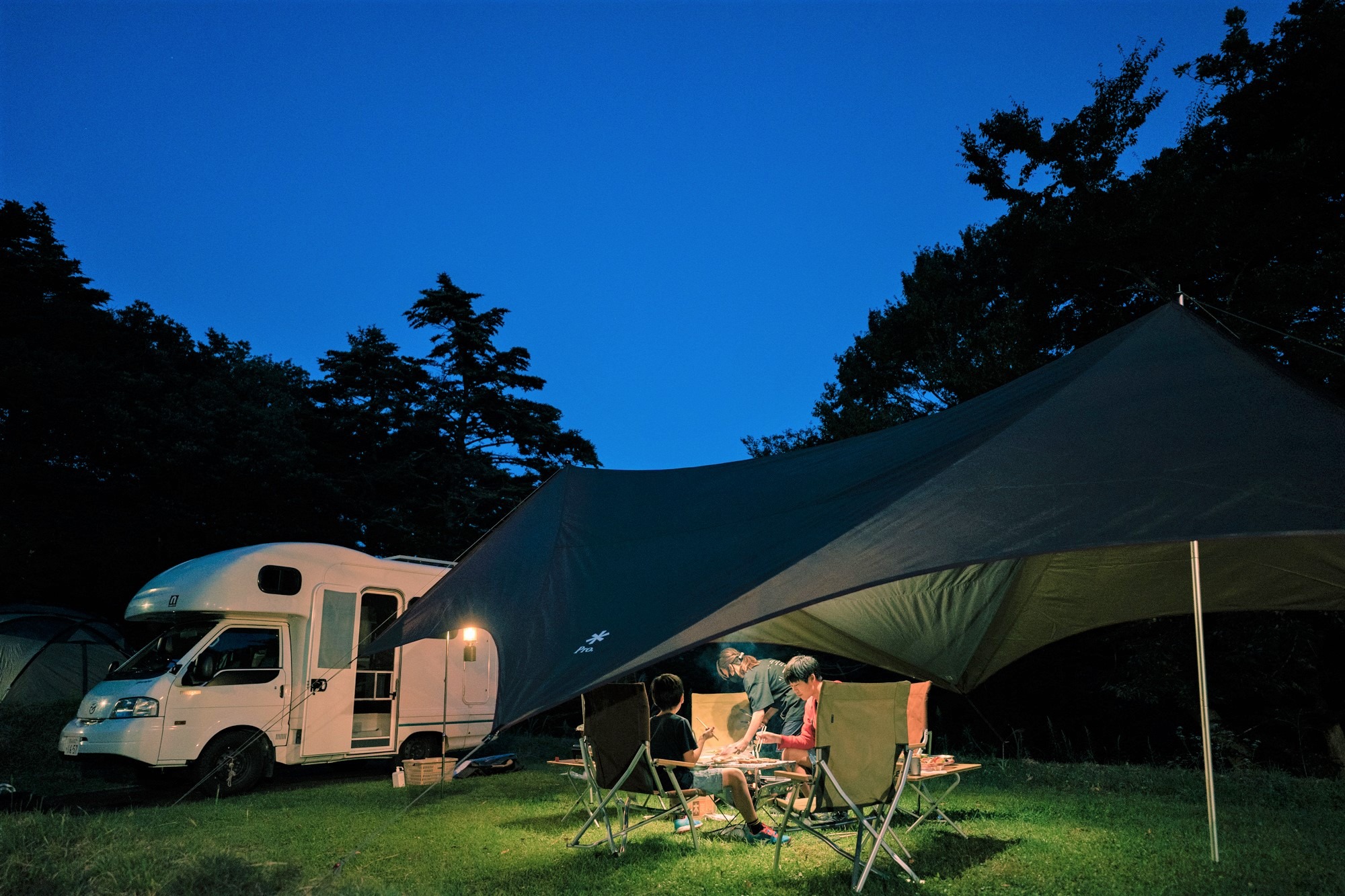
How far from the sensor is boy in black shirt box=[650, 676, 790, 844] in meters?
5.16

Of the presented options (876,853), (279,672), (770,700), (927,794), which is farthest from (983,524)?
(279,672)

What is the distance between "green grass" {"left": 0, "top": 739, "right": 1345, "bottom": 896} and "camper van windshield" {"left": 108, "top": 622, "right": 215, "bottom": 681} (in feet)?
4.35

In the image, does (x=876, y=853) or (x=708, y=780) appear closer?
(x=876, y=853)

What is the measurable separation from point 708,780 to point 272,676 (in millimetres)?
5009

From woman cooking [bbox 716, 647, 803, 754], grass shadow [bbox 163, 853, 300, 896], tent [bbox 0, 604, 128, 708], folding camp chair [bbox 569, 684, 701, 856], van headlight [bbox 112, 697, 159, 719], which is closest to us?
grass shadow [bbox 163, 853, 300, 896]

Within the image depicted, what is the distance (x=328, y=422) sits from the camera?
21328 millimetres

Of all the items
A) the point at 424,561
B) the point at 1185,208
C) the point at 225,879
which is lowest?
the point at 225,879

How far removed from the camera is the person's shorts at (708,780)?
17.0 ft

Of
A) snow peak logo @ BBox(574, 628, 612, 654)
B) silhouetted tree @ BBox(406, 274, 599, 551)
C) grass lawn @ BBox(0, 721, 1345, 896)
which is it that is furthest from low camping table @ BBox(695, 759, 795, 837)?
silhouetted tree @ BBox(406, 274, 599, 551)

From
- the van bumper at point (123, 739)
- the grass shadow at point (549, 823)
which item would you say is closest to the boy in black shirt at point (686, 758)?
the grass shadow at point (549, 823)

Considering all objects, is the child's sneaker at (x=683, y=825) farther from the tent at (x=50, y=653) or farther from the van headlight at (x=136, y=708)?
the tent at (x=50, y=653)

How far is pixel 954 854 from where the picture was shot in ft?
15.8

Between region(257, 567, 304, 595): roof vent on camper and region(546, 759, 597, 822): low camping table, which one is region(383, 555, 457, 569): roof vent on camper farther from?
region(546, 759, 597, 822): low camping table

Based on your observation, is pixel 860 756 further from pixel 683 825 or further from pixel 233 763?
pixel 233 763
